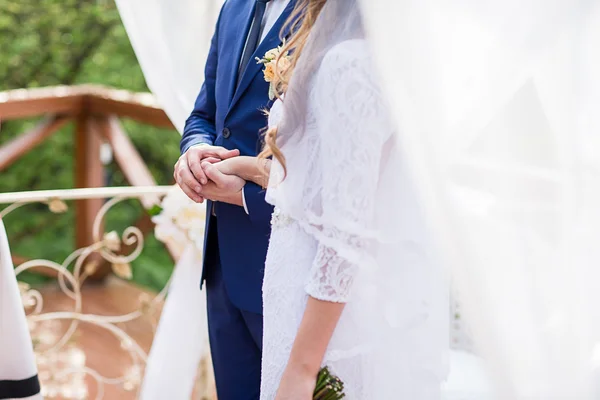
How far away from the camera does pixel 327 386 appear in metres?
1.19

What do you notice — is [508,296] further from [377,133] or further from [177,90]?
[177,90]

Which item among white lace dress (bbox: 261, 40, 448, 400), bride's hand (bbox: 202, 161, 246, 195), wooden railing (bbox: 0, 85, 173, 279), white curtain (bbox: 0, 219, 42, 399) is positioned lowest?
white curtain (bbox: 0, 219, 42, 399)

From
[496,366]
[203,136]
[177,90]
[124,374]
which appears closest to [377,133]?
→ [496,366]

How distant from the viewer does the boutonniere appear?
1.26 meters

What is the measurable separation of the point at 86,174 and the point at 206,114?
2427 mm

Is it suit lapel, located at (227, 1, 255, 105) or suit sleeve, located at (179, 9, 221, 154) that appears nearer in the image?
suit lapel, located at (227, 1, 255, 105)

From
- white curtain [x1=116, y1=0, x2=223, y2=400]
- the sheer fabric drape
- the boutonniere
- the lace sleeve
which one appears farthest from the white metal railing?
the sheer fabric drape

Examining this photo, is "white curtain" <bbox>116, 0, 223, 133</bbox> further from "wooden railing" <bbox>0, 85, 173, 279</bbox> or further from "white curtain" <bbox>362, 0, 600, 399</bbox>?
"white curtain" <bbox>362, 0, 600, 399</bbox>

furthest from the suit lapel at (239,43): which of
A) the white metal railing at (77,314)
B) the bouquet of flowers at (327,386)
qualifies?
the white metal railing at (77,314)

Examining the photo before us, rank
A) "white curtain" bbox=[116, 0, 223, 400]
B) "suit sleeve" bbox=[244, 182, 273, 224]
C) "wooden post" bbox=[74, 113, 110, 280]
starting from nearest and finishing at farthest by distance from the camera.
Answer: "suit sleeve" bbox=[244, 182, 273, 224] → "white curtain" bbox=[116, 0, 223, 400] → "wooden post" bbox=[74, 113, 110, 280]

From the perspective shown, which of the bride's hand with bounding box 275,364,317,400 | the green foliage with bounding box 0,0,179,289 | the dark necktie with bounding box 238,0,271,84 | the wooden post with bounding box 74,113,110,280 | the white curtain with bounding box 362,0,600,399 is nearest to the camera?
the white curtain with bounding box 362,0,600,399

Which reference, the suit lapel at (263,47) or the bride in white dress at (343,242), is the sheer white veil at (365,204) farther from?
the suit lapel at (263,47)

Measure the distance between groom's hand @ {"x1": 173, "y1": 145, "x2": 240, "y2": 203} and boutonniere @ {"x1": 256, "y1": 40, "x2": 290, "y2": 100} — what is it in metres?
0.17

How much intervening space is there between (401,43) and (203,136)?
73 centimetres
